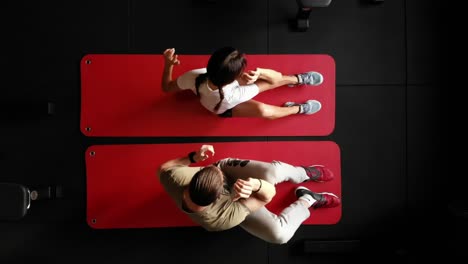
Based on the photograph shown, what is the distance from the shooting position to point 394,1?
1905mm

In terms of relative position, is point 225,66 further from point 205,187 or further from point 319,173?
point 319,173

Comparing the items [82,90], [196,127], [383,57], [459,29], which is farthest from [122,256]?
[459,29]

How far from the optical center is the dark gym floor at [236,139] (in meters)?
1.85

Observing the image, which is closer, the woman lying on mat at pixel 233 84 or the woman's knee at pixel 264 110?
→ the woman lying on mat at pixel 233 84

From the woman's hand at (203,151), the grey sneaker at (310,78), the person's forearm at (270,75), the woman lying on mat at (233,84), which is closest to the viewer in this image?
the woman lying on mat at (233,84)

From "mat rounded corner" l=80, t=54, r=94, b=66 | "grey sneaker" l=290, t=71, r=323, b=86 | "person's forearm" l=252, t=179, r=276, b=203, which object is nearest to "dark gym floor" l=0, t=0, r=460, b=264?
"mat rounded corner" l=80, t=54, r=94, b=66

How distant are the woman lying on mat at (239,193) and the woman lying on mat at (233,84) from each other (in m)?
0.26

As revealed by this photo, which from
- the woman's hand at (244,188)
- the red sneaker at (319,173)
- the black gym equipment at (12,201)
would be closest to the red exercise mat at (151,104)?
the red sneaker at (319,173)

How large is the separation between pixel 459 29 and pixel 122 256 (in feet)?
7.94

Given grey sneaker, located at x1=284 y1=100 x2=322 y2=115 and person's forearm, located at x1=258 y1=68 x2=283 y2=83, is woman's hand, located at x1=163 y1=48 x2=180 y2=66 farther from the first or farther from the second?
grey sneaker, located at x1=284 y1=100 x2=322 y2=115

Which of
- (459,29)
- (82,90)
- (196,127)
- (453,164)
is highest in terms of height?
(459,29)

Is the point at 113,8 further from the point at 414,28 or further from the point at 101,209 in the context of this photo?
the point at 414,28

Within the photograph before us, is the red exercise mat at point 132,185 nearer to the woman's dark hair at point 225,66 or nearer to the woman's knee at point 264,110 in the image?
the woman's knee at point 264,110

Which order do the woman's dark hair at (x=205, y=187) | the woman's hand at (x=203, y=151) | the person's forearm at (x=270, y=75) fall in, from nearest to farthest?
1. the woman's dark hair at (x=205, y=187)
2. the woman's hand at (x=203, y=151)
3. the person's forearm at (x=270, y=75)
